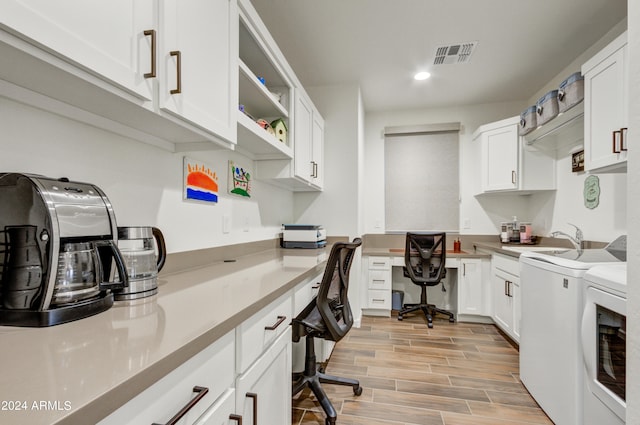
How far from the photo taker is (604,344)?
4.42 feet

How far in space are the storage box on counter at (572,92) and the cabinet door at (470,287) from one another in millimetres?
1728

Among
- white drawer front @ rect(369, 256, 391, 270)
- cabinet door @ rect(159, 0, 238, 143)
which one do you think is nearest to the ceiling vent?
cabinet door @ rect(159, 0, 238, 143)

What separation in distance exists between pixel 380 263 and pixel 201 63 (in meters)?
2.90

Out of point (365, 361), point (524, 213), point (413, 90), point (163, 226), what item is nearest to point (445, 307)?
point (524, 213)

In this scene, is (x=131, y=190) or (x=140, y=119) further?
(x=131, y=190)

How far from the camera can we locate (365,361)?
244 centimetres

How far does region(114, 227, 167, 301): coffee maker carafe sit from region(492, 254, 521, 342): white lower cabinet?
9.26ft

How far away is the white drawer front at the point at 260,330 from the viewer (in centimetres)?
90

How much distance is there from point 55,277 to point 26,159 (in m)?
0.42

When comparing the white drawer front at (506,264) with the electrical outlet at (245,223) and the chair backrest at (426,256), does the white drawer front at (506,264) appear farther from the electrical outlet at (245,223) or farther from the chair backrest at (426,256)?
the electrical outlet at (245,223)

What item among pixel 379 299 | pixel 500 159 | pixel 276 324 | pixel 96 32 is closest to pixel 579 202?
pixel 500 159

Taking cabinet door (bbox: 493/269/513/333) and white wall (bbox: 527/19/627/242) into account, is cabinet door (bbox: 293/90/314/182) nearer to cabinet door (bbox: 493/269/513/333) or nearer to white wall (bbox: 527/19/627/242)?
cabinet door (bbox: 493/269/513/333)

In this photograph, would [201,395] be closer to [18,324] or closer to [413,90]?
[18,324]

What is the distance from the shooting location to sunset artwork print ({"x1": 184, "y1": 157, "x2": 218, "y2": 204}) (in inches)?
61.9
